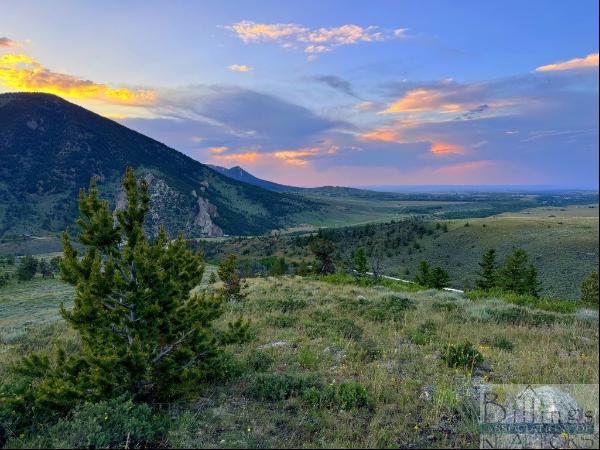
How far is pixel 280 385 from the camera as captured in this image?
6.52 meters

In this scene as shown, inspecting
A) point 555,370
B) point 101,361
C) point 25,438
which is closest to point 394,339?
point 555,370

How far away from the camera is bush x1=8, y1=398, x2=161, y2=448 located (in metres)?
4.74

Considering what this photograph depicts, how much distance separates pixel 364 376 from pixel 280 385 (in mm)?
1535

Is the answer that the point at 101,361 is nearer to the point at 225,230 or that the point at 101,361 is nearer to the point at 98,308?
the point at 98,308

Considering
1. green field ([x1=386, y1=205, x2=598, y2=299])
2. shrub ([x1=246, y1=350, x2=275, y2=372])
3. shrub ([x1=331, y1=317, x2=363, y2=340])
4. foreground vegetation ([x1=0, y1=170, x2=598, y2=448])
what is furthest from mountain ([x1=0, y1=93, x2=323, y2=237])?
foreground vegetation ([x1=0, y1=170, x2=598, y2=448])

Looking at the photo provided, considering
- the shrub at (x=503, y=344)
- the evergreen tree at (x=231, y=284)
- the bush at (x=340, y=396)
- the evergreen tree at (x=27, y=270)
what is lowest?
the evergreen tree at (x=27, y=270)

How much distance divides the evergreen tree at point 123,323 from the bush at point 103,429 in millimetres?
361

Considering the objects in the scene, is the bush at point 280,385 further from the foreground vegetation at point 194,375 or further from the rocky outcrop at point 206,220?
the rocky outcrop at point 206,220

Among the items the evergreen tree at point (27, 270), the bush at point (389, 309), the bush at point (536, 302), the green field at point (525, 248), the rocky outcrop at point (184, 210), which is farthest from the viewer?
the rocky outcrop at point (184, 210)

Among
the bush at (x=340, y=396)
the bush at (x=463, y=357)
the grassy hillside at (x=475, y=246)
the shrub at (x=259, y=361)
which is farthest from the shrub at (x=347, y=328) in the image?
the grassy hillside at (x=475, y=246)

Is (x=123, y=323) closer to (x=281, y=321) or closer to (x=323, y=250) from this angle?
(x=281, y=321)

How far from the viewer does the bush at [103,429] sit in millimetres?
4742

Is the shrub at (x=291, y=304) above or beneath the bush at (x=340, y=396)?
beneath

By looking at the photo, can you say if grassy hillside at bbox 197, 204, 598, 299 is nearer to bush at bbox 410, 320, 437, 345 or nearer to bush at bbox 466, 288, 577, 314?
bush at bbox 466, 288, 577, 314
